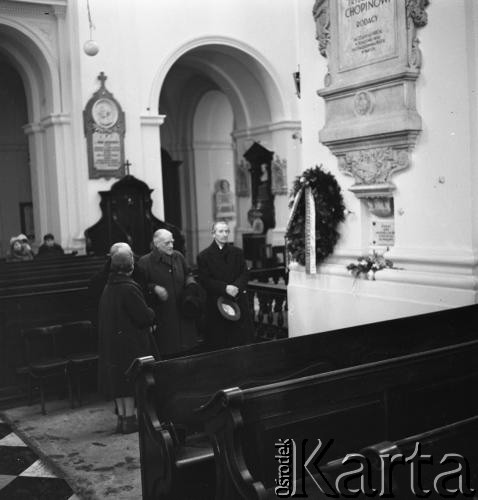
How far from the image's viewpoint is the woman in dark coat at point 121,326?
559 centimetres

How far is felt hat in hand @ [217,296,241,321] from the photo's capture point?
6.77m

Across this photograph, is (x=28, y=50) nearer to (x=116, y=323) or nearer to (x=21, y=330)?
(x=21, y=330)

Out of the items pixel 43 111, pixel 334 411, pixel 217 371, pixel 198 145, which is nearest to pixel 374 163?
pixel 217 371

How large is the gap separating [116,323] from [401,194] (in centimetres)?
279

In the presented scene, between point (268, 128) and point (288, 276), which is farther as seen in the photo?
point (268, 128)

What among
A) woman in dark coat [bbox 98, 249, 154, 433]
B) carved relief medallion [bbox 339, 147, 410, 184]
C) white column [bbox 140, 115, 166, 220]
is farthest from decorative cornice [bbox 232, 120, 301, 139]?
woman in dark coat [bbox 98, 249, 154, 433]

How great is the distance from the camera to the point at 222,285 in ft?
22.3

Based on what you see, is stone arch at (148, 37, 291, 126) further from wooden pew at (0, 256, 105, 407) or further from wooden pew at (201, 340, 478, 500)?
wooden pew at (201, 340, 478, 500)

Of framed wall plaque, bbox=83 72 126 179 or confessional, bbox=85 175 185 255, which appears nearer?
framed wall plaque, bbox=83 72 126 179

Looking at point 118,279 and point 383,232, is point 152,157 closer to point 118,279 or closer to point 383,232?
point 383,232

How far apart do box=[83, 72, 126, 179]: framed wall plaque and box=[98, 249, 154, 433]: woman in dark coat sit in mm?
8595

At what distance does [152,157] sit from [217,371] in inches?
417

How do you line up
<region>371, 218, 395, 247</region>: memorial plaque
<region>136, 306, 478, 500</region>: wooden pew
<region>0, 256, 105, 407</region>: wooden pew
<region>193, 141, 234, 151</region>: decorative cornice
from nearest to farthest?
1. <region>136, 306, 478, 500</region>: wooden pew
2. <region>371, 218, 395, 247</region>: memorial plaque
3. <region>0, 256, 105, 407</region>: wooden pew
4. <region>193, 141, 234, 151</region>: decorative cornice

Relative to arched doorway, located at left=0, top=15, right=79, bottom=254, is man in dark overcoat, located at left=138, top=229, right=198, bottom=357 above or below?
below
